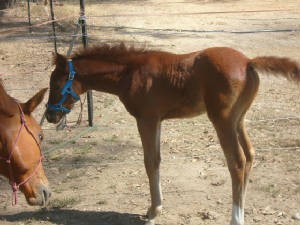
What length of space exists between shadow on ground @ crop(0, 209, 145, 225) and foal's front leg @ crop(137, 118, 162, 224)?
0.64 feet

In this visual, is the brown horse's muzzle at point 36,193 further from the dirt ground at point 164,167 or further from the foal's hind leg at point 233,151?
the foal's hind leg at point 233,151

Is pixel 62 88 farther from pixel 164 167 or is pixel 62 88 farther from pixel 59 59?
pixel 164 167

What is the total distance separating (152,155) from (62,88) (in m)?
0.96

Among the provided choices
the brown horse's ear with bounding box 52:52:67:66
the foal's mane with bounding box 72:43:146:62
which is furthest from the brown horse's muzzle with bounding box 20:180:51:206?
the foal's mane with bounding box 72:43:146:62

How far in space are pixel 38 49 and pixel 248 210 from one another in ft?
26.7

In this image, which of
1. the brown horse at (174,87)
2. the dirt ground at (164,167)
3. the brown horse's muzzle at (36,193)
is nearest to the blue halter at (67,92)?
the brown horse at (174,87)

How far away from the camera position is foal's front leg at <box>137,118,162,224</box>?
396 cm

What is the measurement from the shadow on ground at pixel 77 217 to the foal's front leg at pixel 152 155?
0.64 feet

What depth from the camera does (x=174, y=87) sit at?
→ 12.8 ft

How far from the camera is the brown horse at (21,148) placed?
291cm

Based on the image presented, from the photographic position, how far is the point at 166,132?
6.22m

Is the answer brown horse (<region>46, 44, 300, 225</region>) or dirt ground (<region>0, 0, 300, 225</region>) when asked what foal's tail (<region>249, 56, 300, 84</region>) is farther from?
dirt ground (<region>0, 0, 300, 225</region>)

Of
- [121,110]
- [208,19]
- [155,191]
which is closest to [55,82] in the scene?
[155,191]

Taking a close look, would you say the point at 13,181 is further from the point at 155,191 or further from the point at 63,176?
the point at 63,176
